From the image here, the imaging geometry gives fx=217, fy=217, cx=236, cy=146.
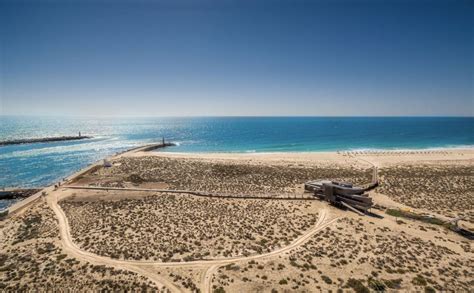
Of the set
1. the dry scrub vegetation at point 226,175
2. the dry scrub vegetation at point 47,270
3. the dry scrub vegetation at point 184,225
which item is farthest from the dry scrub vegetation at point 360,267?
the dry scrub vegetation at point 226,175

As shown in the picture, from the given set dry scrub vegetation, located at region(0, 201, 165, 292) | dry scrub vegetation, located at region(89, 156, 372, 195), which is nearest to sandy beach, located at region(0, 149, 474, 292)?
dry scrub vegetation, located at region(0, 201, 165, 292)

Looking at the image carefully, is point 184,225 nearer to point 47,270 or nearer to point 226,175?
point 47,270

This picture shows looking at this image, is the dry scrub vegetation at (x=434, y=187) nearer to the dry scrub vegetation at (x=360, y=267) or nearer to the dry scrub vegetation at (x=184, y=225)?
the dry scrub vegetation at (x=360, y=267)

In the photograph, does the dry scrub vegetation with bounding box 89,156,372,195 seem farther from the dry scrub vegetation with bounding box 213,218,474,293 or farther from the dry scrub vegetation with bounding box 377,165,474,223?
the dry scrub vegetation with bounding box 213,218,474,293

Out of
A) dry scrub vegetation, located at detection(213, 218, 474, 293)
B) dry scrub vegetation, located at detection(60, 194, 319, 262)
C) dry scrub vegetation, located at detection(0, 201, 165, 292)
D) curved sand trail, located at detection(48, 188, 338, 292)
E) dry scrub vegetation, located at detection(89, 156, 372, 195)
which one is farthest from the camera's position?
dry scrub vegetation, located at detection(89, 156, 372, 195)

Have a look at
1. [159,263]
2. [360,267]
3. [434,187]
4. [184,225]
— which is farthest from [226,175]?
[434,187]
